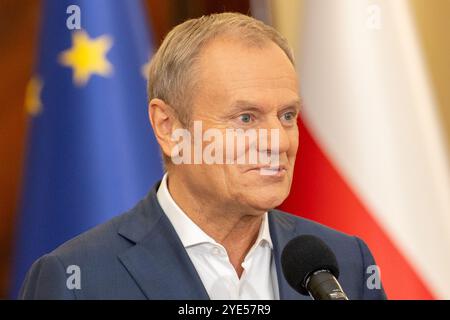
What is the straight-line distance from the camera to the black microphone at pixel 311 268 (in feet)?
3.78

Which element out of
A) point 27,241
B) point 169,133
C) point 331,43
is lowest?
point 27,241

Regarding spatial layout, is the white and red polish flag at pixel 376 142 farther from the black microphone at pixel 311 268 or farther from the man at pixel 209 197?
the black microphone at pixel 311 268

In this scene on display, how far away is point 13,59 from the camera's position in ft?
5.88

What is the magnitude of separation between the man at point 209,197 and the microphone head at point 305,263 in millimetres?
→ 215

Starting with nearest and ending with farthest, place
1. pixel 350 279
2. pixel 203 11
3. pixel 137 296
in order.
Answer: pixel 137 296, pixel 350 279, pixel 203 11

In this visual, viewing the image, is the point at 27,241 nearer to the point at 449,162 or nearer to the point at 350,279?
the point at 350,279

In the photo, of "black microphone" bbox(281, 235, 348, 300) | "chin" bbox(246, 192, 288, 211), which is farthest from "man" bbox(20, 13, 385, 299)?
"black microphone" bbox(281, 235, 348, 300)

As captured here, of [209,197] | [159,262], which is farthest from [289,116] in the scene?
[159,262]

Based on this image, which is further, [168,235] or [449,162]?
[449,162]

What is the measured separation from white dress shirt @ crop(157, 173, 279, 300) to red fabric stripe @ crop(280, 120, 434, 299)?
0.36 m

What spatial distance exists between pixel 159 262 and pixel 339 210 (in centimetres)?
59

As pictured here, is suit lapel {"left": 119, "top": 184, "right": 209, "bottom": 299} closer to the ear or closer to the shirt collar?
the shirt collar

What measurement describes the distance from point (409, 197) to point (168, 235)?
65cm

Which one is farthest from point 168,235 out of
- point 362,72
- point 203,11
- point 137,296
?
point 362,72
